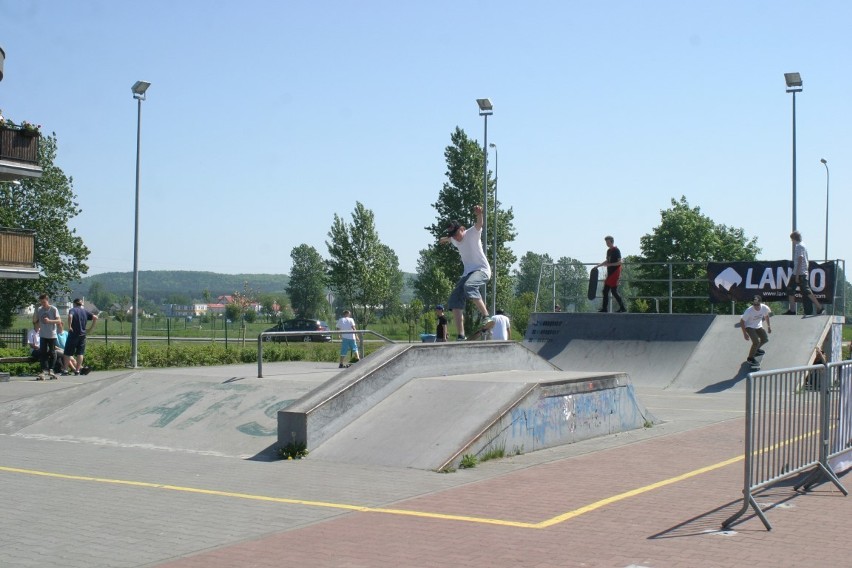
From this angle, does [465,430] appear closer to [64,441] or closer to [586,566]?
[586,566]

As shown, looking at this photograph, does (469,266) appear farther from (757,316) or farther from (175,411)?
(757,316)

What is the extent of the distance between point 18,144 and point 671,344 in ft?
66.0

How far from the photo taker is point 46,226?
4475 cm

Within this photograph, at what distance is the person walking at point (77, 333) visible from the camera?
1991 cm

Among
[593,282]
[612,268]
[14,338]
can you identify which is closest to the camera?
[612,268]

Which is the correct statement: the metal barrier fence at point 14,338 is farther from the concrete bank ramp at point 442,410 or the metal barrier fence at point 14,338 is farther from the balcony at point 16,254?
the concrete bank ramp at point 442,410

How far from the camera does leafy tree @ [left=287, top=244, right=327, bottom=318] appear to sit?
129625 mm

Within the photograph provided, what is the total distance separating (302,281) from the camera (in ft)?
430

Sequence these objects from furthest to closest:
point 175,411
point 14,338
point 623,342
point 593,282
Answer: point 14,338 → point 593,282 → point 623,342 → point 175,411

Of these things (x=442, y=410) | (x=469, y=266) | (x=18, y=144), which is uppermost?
(x=18, y=144)

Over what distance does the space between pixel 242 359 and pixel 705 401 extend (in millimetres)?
13393

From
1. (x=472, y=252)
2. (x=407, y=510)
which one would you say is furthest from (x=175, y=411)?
(x=407, y=510)

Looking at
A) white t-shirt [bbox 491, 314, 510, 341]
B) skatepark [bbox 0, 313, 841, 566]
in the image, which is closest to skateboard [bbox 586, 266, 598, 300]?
skatepark [bbox 0, 313, 841, 566]

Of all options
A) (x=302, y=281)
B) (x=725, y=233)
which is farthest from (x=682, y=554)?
(x=302, y=281)
